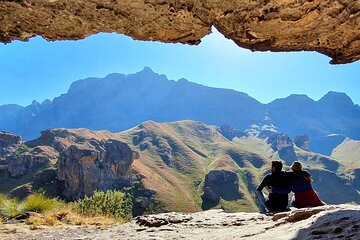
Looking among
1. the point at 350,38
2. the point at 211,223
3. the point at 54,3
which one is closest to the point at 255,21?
the point at 350,38

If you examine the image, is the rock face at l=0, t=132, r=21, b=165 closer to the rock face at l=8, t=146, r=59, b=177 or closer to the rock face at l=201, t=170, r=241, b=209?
the rock face at l=8, t=146, r=59, b=177

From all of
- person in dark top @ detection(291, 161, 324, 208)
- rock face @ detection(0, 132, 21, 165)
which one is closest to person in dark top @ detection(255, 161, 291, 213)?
person in dark top @ detection(291, 161, 324, 208)

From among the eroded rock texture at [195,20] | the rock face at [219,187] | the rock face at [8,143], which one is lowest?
the rock face at [219,187]

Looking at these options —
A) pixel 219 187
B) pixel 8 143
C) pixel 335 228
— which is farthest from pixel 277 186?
pixel 8 143

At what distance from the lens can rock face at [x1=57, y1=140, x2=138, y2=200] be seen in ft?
324

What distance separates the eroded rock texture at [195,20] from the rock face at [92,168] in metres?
92.9

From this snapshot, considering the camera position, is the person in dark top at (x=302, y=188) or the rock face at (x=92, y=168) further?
the rock face at (x=92, y=168)

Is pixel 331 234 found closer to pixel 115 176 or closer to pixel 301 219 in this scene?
pixel 301 219

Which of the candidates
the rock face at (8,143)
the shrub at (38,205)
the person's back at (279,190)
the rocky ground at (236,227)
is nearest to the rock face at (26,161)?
the rock face at (8,143)

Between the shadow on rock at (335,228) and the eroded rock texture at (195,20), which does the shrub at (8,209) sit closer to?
the eroded rock texture at (195,20)

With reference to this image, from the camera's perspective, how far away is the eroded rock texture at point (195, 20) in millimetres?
8102

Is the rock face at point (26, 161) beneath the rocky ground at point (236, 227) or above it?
above

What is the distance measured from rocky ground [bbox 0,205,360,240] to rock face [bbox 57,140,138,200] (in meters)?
86.5

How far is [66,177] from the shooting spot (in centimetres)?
9881
